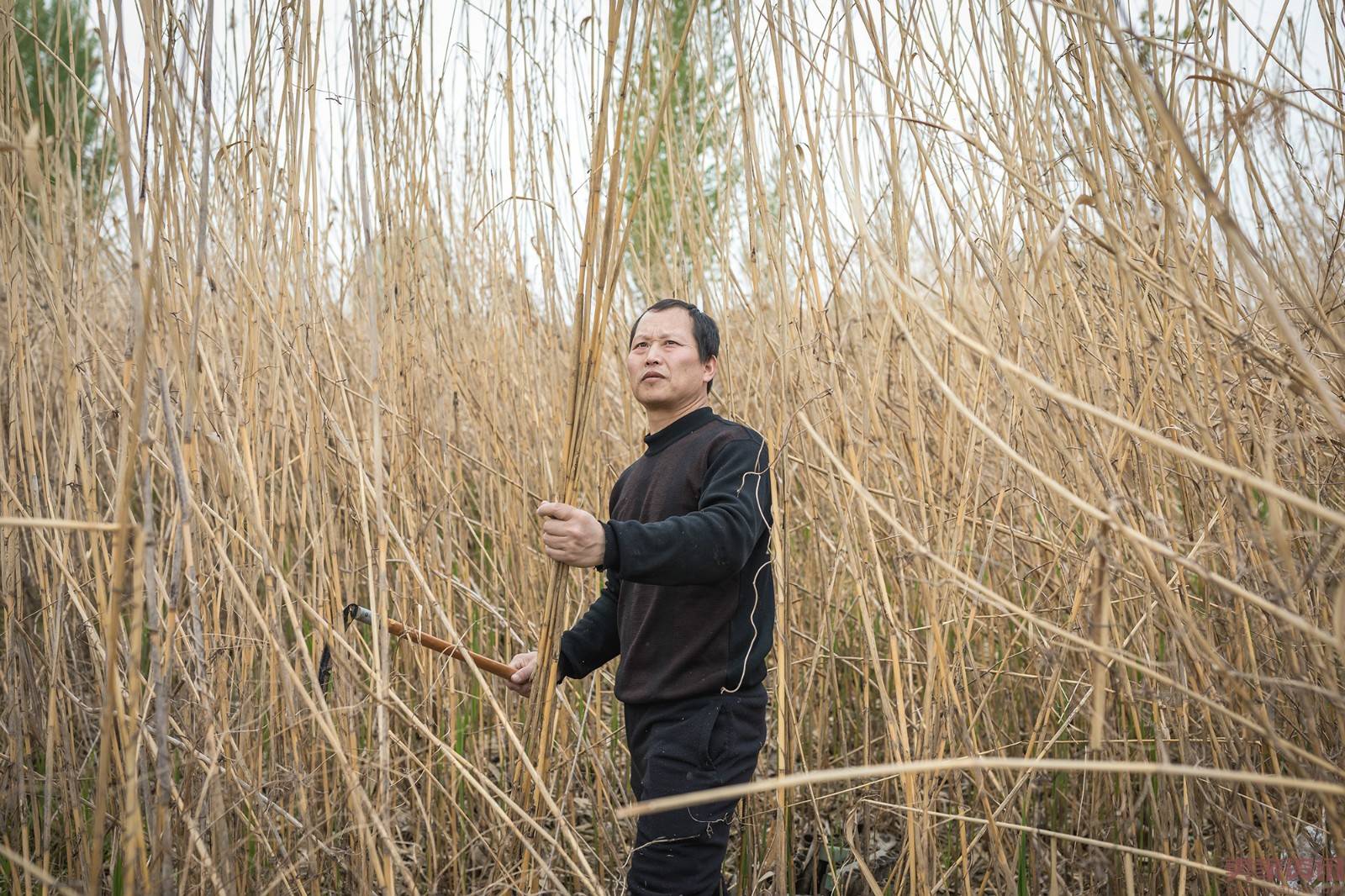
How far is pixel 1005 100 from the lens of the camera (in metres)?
1.38

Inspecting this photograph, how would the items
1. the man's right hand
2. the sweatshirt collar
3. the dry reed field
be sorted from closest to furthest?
the dry reed field
the man's right hand
the sweatshirt collar

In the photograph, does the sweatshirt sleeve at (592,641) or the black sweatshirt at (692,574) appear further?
the sweatshirt sleeve at (592,641)

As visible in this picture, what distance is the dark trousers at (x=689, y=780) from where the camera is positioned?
1.21 m

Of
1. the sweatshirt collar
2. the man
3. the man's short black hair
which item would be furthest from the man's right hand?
the man's short black hair

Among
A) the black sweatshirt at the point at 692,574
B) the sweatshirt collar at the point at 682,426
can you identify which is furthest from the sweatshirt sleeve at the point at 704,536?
the sweatshirt collar at the point at 682,426

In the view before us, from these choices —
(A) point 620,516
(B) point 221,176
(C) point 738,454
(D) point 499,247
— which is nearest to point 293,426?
(B) point 221,176

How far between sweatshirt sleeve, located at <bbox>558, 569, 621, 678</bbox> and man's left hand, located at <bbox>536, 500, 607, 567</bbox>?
1.10 ft

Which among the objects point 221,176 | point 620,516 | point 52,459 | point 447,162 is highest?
point 447,162

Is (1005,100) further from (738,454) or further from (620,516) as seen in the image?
(620,516)

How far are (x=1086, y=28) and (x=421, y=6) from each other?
0.96 metres

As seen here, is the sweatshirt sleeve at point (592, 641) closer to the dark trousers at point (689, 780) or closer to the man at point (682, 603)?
the man at point (682, 603)

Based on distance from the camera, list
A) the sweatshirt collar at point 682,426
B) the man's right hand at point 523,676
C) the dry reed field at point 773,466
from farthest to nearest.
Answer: the sweatshirt collar at point 682,426, the man's right hand at point 523,676, the dry reed field at point 773,466

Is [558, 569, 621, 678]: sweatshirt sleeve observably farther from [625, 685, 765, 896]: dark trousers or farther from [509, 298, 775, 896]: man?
[625, 685, 765, 896]: dark trousers

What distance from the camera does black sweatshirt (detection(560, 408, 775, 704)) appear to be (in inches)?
44.9
